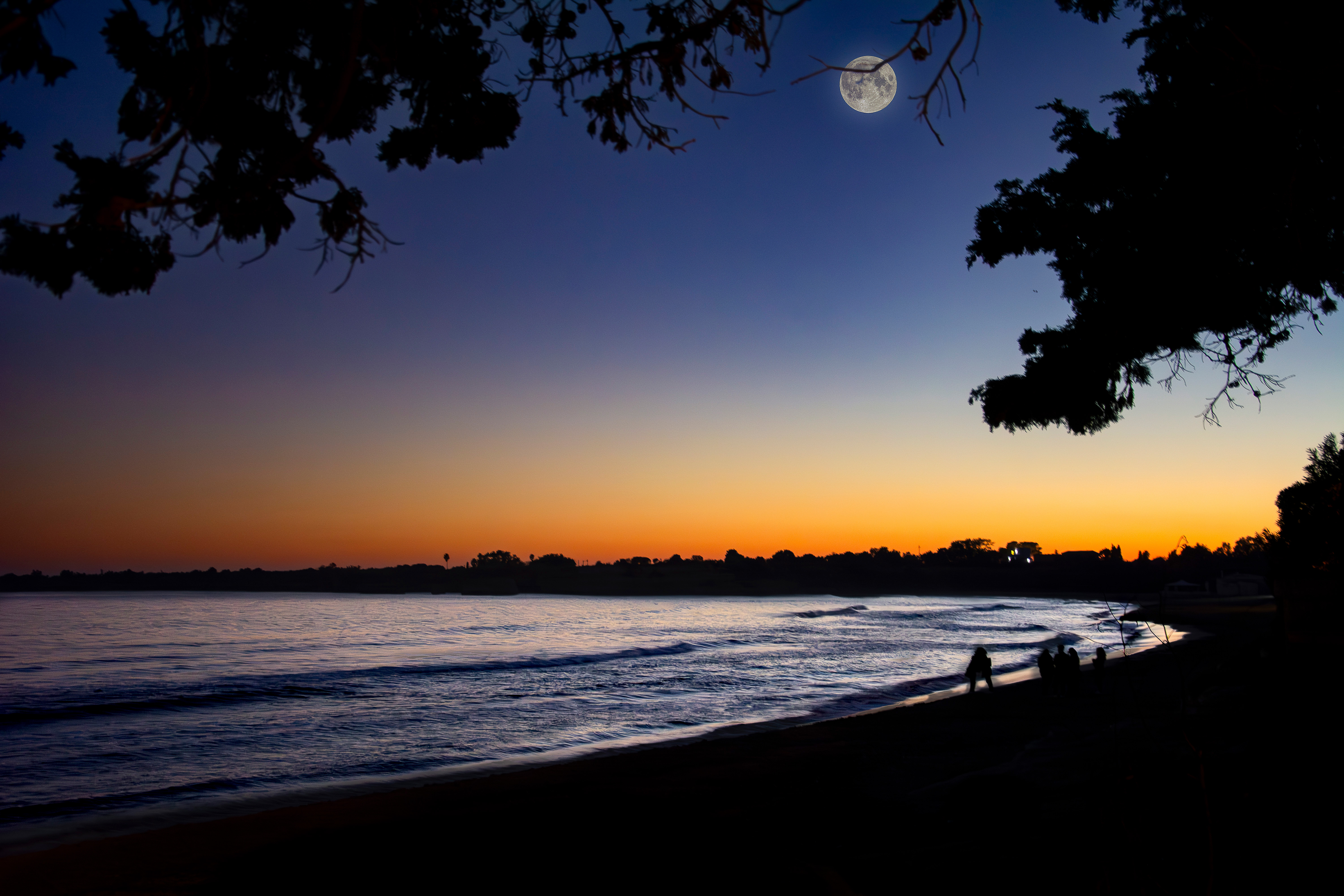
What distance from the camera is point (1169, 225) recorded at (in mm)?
6895

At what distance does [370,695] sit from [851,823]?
18.9 m

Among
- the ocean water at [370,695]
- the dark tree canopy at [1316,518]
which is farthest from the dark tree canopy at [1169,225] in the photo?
the dark tree canopy at [1316,518]

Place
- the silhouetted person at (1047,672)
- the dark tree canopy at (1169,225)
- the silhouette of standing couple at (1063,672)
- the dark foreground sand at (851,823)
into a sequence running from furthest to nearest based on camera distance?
the silhouetted person at (1047,672)
the silhouette of standing couple at (1063,672)
the dark tree canopy at (1169,225)
the dark foreground sand at (851,823)

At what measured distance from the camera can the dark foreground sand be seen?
350 cm

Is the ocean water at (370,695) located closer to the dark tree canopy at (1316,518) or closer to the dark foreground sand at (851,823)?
the dark foreground sand at (851,823)

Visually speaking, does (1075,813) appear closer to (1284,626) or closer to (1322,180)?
(1322,180)

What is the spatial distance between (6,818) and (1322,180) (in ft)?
56.2

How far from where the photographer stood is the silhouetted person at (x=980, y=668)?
19.2m

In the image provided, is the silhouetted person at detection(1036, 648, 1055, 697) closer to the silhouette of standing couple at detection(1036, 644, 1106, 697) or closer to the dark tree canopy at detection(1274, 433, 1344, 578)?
the silhouette of standing couple at detection(1036, 644, 1106, 697)

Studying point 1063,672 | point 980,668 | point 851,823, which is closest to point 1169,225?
point 851,823

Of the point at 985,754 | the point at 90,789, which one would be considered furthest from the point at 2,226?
the point at 985,754

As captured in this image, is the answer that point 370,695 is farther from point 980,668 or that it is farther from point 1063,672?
point 1063,672

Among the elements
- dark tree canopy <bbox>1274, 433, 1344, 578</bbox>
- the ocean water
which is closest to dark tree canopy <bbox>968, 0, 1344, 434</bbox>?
the ocean water

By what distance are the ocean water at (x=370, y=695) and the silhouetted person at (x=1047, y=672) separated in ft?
12.5
